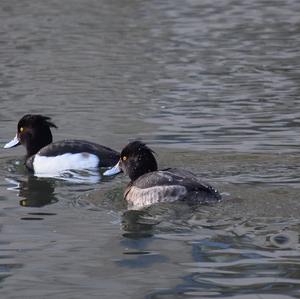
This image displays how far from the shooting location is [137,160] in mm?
12344

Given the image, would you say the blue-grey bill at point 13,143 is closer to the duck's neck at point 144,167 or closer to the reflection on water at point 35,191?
the reflection on water at point 35,191

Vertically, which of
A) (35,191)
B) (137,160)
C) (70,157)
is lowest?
(35,191)

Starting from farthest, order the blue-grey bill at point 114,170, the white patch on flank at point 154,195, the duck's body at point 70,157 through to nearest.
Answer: the duck's body at point 70,157, the blue-grey bill at point 114,170, the white patch on flank at point 154,195

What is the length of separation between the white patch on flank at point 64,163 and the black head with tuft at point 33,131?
2.30ft

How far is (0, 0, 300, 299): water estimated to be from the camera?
9.15 m

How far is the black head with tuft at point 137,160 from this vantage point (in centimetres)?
1232

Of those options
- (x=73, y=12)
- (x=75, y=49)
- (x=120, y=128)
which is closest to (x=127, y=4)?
(x=73, y=12)

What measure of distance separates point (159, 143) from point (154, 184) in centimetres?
313

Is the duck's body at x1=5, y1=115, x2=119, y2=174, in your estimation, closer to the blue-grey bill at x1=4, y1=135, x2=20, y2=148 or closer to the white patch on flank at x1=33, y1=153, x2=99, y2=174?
the white patch on flank at x1=33, y1=153, x2=99, y2=174

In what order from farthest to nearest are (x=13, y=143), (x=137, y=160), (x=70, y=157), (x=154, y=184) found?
(x=13, y=143), (x=70, y=157), (x=137, y=160), (x=154, y=184)

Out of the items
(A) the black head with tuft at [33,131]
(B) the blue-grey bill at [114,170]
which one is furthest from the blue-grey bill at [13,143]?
(B) the blue-grey bill at [114,170]

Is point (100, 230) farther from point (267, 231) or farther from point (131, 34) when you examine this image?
point (131, 34)

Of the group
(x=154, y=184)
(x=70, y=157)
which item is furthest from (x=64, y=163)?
(x=154, y=184)

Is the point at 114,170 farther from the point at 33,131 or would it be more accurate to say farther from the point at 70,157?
the point at 33,131
